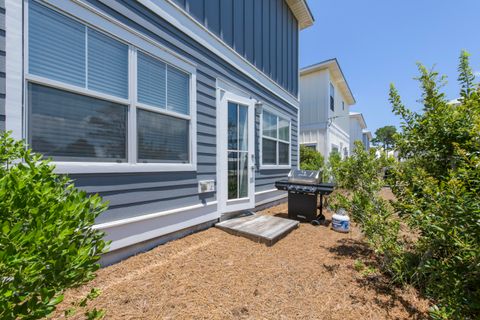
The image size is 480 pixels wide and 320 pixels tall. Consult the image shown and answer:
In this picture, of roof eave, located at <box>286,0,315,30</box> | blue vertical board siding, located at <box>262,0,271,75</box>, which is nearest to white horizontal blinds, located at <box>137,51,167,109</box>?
blue vertical board siding, located at <box>262,0,271,75</box>

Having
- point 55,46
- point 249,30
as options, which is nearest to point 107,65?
point 55,46

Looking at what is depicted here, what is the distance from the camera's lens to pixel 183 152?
Result: 352 cm

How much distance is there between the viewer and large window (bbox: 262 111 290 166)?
5.74m

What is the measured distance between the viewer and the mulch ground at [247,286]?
1.84 m

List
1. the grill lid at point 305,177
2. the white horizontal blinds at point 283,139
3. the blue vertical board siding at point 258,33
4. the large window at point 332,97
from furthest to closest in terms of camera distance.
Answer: the large window at point 332,97 < the white horizontal blinds at point 283,139 < the blue vertical board siding at point 258,33 < the grill lid at point 305,177

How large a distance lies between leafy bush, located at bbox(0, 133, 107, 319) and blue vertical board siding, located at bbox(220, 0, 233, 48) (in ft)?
13.9

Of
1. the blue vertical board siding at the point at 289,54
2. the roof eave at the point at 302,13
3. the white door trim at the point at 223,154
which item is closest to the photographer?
the white door trim at the point at 223,154

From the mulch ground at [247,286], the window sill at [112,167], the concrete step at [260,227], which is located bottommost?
the mulch ground at [247,286]

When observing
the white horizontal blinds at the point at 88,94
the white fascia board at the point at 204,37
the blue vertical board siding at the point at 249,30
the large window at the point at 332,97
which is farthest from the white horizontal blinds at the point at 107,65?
the large window at the point at 332,97

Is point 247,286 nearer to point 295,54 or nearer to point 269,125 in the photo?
point 269,125

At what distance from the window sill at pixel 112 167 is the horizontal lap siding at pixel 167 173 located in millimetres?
66

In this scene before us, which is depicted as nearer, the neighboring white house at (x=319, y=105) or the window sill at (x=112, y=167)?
the window sill at (x=112, y=167)

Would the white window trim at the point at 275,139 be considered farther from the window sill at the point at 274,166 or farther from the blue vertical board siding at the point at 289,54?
the blue vertical board siding at the point at 289,54

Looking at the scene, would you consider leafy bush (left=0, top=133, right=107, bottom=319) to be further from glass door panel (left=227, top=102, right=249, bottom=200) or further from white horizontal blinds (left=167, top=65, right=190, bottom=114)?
glass door panel (left=227, top=102, right=249, bottom=200)
